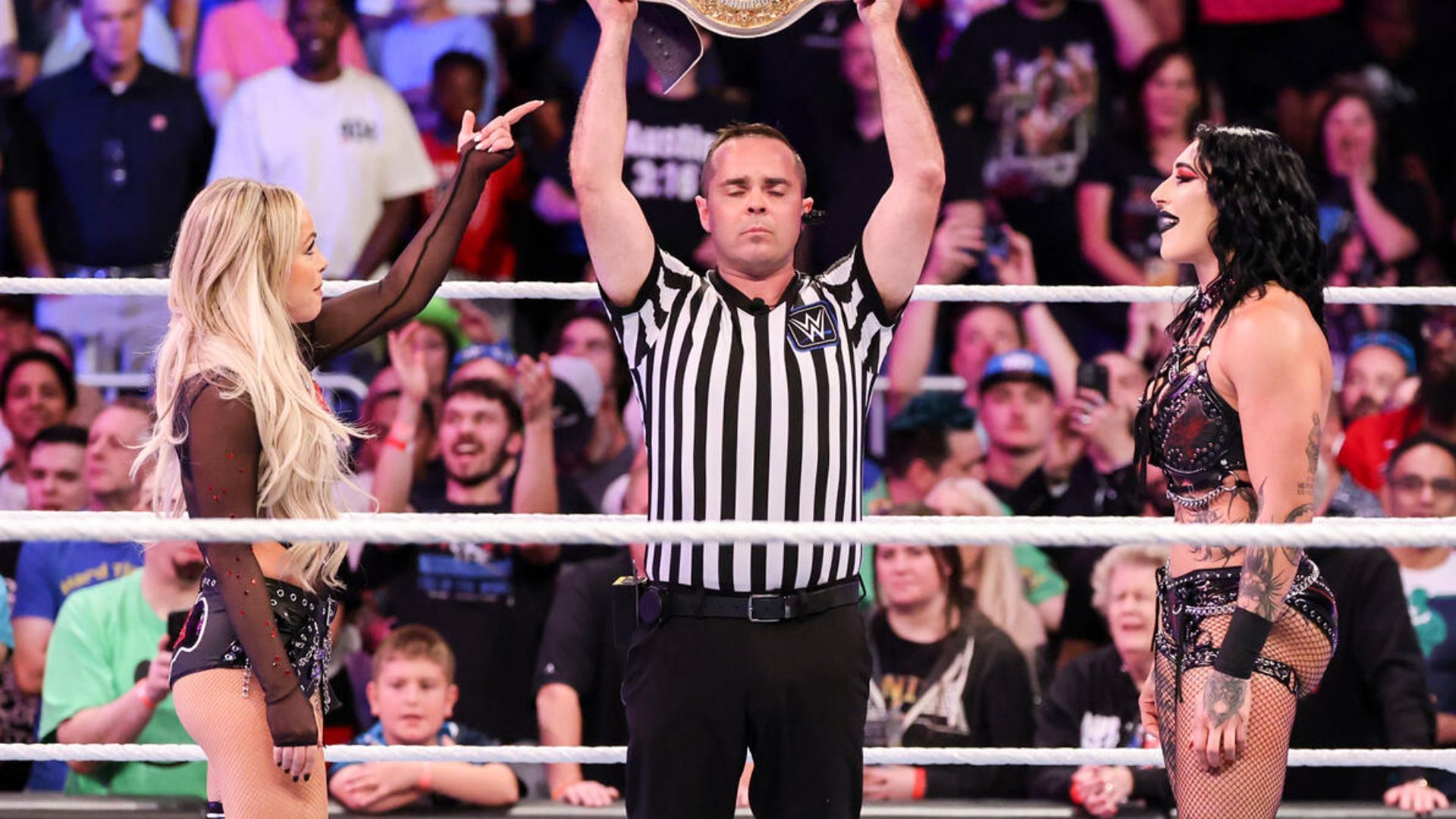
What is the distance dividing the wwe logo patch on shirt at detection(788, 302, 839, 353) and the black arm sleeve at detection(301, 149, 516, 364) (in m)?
0.46

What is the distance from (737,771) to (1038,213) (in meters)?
2.46

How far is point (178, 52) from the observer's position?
424 centimetres

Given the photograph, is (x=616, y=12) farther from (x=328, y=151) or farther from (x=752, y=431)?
(x=328, y=151)

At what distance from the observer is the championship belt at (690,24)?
2.18 meters

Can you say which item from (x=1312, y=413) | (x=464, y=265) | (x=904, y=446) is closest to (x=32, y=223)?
(x=464, y=265)

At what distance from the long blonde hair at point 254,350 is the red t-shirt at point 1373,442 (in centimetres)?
265

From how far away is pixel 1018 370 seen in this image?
3.89 metres

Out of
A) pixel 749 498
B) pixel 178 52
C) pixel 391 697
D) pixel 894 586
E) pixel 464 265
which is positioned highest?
pixel 178 52

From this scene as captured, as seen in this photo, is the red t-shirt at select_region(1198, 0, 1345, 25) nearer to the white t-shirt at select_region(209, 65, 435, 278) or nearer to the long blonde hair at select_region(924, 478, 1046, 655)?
the long blonde hair at select_region(924, 478, 1046, 655)

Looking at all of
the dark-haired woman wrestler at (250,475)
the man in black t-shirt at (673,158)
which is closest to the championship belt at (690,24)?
the dark-haired woman wrestler at (250,475)

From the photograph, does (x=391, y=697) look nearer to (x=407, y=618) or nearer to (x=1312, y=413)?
(x=407, y=618)

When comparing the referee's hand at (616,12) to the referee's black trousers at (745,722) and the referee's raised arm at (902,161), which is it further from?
the referee's black trousers at (745,722)

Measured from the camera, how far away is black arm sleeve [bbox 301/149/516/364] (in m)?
2.13

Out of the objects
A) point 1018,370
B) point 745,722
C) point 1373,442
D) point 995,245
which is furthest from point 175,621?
point 1373,442
